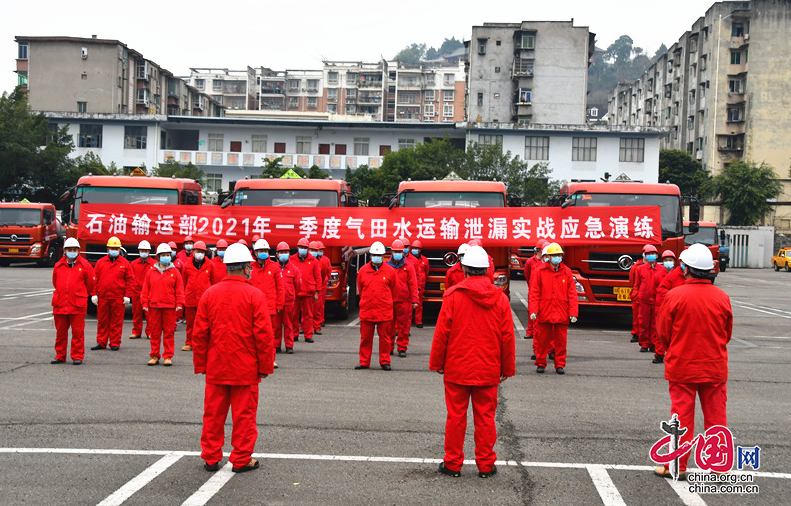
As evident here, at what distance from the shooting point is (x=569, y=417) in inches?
321

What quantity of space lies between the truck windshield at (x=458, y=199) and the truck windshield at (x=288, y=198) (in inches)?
69.3

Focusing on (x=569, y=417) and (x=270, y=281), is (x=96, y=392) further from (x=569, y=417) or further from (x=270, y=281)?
(x=569, y=417)

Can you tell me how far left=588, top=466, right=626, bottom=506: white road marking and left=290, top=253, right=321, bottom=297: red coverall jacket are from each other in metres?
8.43

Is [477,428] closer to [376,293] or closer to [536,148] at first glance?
[376,293]

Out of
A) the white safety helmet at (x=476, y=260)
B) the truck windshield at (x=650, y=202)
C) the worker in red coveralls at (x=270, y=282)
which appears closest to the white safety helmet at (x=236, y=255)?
the white safety helmet at (x=476, y=260)

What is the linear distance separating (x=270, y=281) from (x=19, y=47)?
63349mm

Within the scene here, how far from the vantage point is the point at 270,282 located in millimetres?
11844

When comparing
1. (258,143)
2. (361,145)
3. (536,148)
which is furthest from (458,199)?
(258,143)

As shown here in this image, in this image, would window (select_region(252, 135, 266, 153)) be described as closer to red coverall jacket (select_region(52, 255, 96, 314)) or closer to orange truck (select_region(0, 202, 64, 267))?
orange truck (select_region(0, 202, 64, 267))

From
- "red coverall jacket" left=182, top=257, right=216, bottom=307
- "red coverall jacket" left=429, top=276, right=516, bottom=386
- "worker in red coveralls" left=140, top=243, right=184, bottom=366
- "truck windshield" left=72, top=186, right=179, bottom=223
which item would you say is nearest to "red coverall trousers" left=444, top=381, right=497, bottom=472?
"red coverall jacket" left=429, top=276, right=516, bottom=386

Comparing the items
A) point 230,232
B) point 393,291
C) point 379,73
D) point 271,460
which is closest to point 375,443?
point 271,460

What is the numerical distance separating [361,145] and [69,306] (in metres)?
48.3

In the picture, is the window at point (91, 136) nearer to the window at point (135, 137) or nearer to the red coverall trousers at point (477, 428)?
the window at point (135, 137)

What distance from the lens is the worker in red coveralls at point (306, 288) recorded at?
13992 millimetres
